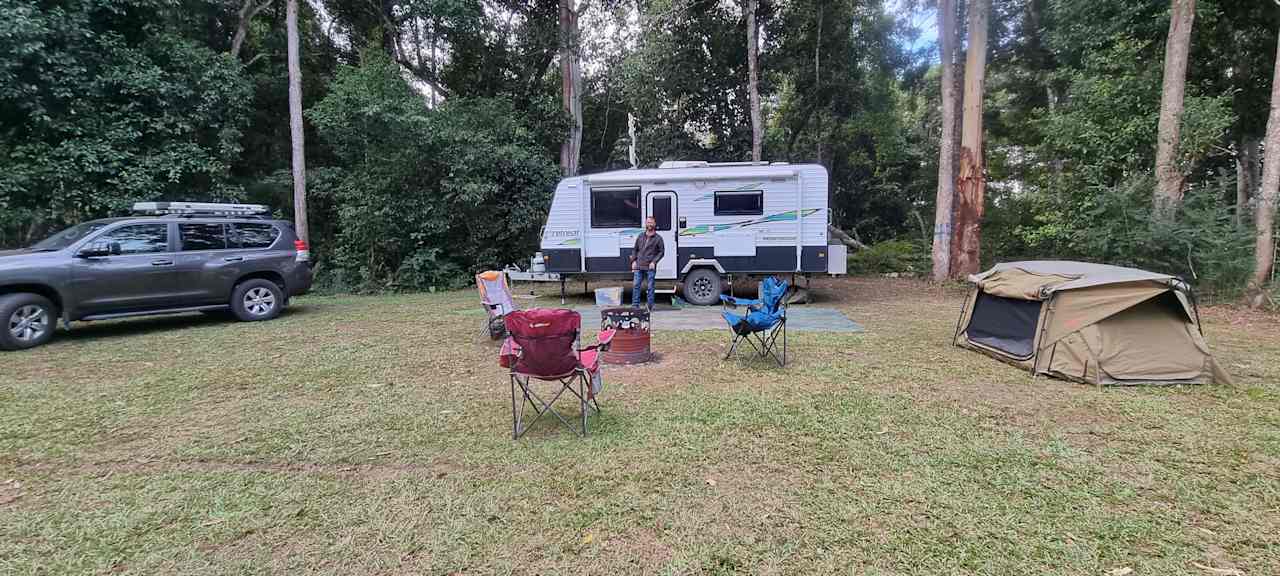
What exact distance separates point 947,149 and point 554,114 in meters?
9.38

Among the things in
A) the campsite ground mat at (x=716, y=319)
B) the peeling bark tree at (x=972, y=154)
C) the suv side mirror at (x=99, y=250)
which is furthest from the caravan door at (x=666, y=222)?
the suv side mirror at (x=99, y=250)

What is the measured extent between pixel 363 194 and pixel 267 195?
10.8 feet

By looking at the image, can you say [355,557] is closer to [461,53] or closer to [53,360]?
[53,360]

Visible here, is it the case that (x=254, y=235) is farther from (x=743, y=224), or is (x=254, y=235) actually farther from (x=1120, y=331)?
(x=1120, y=331)

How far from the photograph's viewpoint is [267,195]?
13898 mm

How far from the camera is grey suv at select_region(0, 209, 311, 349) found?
20.6ft

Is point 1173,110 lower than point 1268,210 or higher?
higher

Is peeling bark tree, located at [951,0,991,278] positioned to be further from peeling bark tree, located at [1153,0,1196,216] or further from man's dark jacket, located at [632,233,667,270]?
man's dark jacket, located at [632,233,667,270]

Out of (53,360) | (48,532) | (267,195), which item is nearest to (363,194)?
(267,195)

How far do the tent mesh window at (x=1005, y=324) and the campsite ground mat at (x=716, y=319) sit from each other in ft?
4.79

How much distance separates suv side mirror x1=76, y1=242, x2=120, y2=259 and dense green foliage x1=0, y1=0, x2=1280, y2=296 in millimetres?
4591

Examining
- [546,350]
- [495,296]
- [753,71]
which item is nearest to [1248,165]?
[753,71]

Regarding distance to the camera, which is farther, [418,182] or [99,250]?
[418,182]

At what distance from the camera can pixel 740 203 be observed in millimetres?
9273
